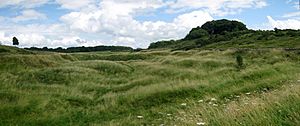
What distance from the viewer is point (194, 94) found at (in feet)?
66.7

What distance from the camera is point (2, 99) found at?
2127cm

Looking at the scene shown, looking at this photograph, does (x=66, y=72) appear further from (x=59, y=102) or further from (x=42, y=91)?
(x=59, y=102)

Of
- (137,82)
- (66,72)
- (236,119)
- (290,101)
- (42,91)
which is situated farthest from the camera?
(66,72)

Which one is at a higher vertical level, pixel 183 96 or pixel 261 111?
pixel 261 111

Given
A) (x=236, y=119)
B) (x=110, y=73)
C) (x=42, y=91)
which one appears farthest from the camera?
(x=110, y=73)

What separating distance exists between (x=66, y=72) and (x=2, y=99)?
18.5m

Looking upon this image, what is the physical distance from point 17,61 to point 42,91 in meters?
22.1

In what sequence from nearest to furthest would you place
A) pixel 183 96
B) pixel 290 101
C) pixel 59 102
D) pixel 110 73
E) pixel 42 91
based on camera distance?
pixel 290 101 → pixel 183 96 → pixel 59 102 → pixel 42 91 → pixel 110 73

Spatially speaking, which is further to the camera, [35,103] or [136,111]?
[35,103]

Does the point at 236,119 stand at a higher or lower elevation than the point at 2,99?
higher

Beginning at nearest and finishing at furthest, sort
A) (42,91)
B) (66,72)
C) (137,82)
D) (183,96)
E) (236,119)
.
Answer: (236,119) < (183,96) < (42,91) < (137,82) < (66,72)

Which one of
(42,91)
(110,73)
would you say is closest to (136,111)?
(42,91)

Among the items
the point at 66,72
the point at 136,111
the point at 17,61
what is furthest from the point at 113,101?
the point at 17,61

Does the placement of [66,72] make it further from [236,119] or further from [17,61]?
[236,119]
